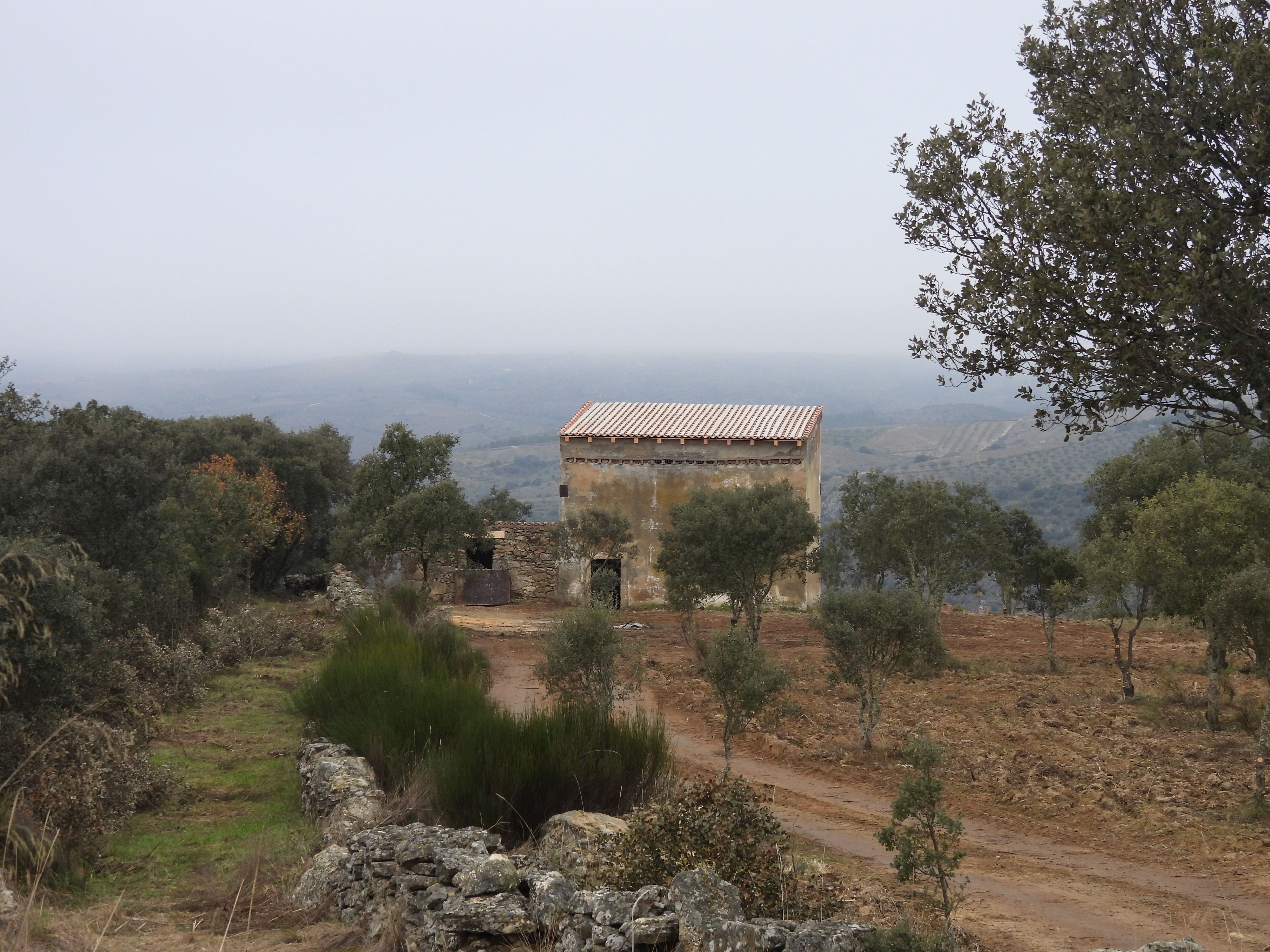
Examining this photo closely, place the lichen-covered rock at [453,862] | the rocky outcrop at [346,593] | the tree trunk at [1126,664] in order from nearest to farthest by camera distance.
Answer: the lichen-covered rock at [453,862], the tree trunk at [1126,664], the rocky outcrop at [346,593]

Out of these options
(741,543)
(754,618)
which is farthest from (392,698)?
(754,618)

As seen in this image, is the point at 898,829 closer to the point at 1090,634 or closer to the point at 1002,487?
the point at 1090,634

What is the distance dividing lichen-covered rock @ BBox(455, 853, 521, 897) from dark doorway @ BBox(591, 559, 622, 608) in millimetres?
14853

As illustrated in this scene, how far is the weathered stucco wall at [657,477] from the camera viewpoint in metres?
31.2

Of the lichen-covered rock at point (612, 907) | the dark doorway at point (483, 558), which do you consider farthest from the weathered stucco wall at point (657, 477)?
the lichen-covered rock at point (612, 907)

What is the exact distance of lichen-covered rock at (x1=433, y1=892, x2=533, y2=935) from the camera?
630 cm

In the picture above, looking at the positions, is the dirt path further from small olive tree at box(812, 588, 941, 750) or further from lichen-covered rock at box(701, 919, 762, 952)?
lichen-covered rock at box(701, 919, 762, 952)

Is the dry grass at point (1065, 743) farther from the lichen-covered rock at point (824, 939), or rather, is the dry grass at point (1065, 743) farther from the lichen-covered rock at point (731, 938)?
the lichen-covered rock at point (731, 938)

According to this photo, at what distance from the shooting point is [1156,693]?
17516 mm

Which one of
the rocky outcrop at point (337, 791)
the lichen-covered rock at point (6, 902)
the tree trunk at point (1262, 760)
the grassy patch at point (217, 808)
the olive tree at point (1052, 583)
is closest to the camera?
the lichen-covered rock at point (6, 902)

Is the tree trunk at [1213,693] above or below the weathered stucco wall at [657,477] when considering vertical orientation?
below

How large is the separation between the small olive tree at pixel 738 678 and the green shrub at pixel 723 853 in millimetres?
4161

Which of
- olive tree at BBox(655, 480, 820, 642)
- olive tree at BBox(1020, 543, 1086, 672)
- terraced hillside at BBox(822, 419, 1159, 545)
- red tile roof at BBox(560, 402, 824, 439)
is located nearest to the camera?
olive tree at BBox(1020, 543, 1086, 672)

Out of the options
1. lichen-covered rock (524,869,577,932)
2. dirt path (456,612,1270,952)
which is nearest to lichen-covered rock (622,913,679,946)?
lichen-covered rock (524,869,577,932)
